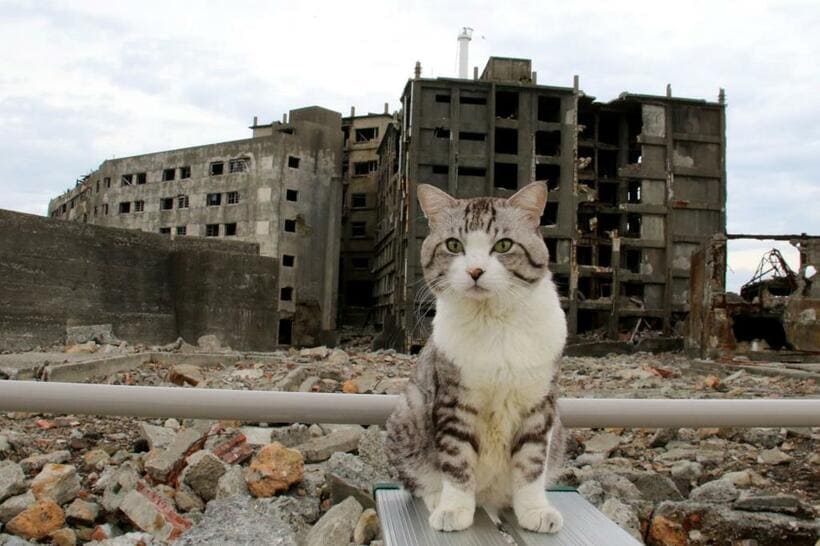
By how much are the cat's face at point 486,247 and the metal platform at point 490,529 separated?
685 millimetres

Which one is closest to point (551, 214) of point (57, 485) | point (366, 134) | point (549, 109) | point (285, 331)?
point (549, 109)

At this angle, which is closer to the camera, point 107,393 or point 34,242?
point 107,393

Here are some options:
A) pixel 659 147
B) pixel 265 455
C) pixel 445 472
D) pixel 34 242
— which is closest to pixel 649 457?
pixel 265 455

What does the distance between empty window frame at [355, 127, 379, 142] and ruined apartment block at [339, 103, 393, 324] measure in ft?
0.17

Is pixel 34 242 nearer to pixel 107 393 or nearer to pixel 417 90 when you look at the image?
pixel 417 90

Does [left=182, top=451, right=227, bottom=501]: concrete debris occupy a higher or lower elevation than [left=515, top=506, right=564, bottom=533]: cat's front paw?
lower

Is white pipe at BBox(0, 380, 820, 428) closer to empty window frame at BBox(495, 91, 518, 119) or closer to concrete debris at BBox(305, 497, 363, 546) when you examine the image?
concrete debris at BBox(305, 497, 363, 546)

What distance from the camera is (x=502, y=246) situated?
6.82ft

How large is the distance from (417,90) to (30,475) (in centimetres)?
1652

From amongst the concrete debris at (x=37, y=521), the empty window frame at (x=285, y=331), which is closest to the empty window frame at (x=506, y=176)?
the empty window frame at (x=285, y=331)

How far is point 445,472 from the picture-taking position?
6.25ft

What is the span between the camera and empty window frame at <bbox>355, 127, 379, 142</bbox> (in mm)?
32406

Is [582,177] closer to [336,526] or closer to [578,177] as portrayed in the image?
[578,177]

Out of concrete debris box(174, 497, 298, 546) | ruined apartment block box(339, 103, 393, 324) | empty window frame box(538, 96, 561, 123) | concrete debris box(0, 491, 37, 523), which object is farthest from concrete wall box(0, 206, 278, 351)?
concrete debris box(174, 497, 298, 546)
